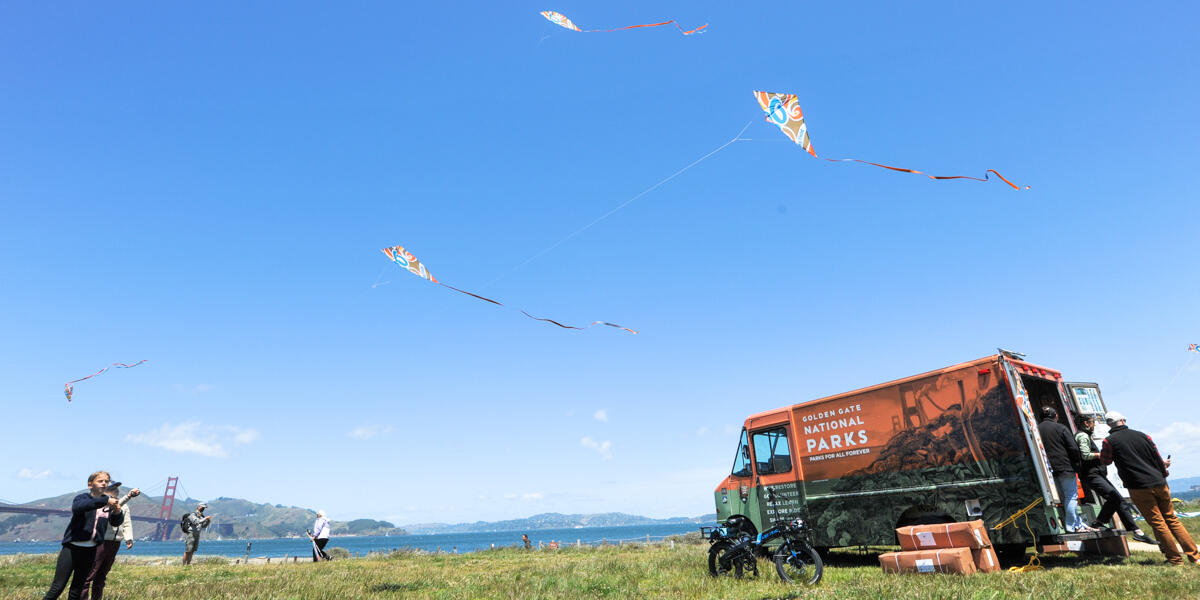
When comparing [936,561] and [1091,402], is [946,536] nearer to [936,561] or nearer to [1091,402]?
[936,561]

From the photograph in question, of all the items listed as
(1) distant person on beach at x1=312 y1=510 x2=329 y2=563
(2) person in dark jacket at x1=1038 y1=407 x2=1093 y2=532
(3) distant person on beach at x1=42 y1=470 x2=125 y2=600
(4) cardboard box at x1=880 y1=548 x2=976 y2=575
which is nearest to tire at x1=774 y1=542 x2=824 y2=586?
(4) cardboard box at x1=880 y1=548 x2=976 y2=575

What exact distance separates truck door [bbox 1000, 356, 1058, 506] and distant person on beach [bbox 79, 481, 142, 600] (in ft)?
38.0

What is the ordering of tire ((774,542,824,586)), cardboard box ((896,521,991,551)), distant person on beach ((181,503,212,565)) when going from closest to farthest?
1. tire ((774,542,824,586))
2. cardboard box ((896,521,991,551))
3. distant person on beach ((181,503,212,565))

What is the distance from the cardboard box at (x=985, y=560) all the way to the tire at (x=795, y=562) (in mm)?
2310

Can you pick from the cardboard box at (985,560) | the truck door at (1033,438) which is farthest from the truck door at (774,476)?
the truck door at (1033,438)

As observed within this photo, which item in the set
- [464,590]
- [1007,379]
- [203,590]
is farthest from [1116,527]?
[203,590]

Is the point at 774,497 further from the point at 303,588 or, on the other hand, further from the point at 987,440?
the point at 303,588

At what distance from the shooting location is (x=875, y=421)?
403 inches

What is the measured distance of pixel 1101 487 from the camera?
8.65m

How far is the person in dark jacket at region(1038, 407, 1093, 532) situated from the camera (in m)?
8.27

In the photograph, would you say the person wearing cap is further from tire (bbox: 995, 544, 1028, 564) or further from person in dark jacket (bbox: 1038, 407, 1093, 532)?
tire (bbox: 995, 544, 1028, 564)

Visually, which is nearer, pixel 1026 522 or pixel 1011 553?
pixel 1026 522

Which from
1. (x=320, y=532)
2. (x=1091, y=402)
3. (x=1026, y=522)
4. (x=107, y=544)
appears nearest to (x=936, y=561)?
(x=1026, y=522)

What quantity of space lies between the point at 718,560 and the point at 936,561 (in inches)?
120
